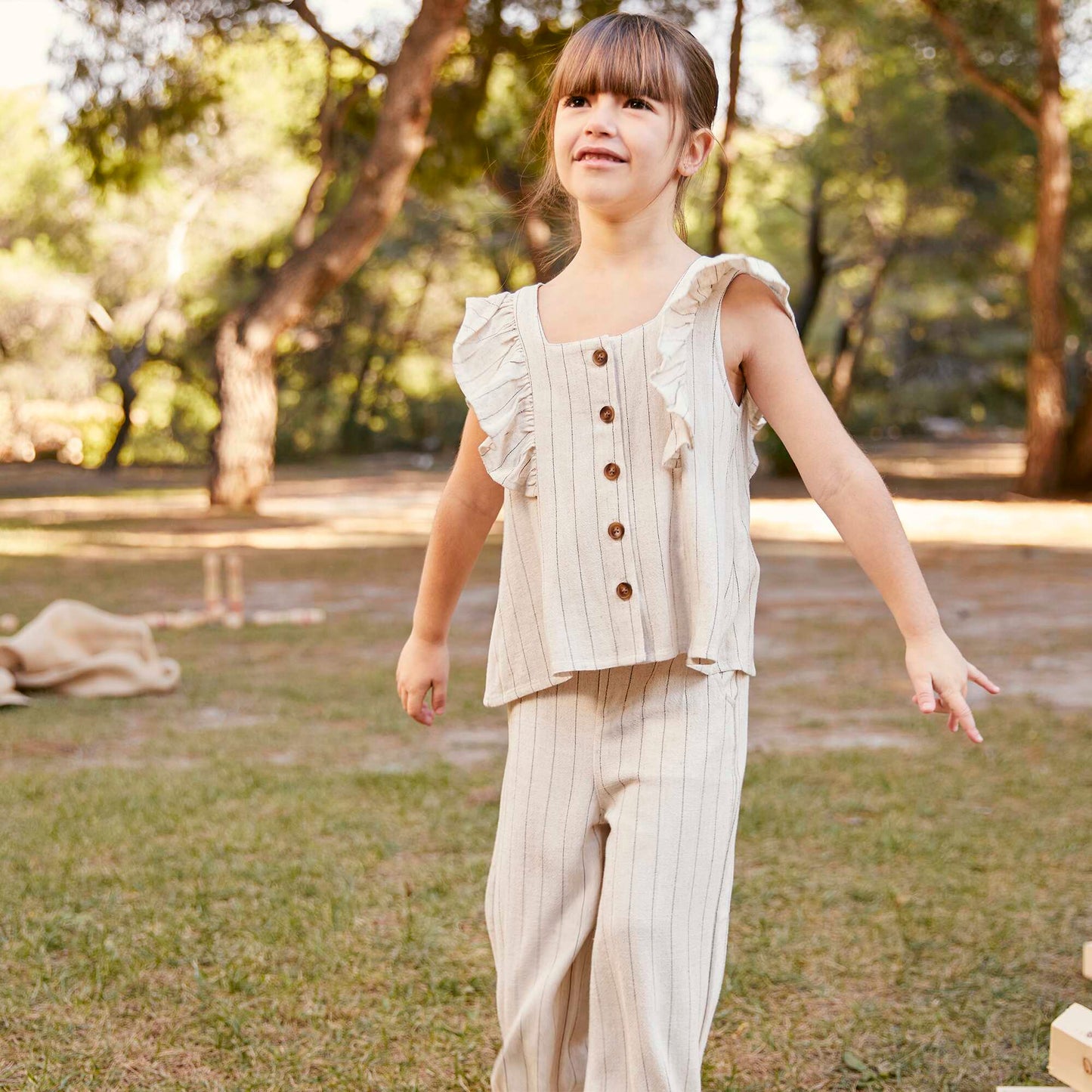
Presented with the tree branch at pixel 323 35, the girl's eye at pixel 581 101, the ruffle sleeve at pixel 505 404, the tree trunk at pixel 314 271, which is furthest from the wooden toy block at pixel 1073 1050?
the tree branch at pixel 323 35

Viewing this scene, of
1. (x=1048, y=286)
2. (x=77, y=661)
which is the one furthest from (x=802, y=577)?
(x=1048, y=286)

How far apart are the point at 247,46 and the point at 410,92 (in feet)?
11.3

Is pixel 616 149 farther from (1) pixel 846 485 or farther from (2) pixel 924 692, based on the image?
(2) pixel 924 692

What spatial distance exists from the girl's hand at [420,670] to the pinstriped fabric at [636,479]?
0.26 metres

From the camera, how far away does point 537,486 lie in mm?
1915

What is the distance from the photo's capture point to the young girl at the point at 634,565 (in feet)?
5.98

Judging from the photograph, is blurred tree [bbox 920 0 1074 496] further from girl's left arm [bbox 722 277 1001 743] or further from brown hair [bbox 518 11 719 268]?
girl's left arm [bbox 722 277 1001 743]

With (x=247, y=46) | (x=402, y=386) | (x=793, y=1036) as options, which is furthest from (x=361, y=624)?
(x=402, y=386)

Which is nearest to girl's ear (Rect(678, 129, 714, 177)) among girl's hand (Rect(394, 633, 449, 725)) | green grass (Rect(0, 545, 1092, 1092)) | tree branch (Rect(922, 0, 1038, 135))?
girl's hand (Rect(394, 633, 449, 725))

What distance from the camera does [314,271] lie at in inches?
585

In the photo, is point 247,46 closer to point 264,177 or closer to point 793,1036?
point 264,177

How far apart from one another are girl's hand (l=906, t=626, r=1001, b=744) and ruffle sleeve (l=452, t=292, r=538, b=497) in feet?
1.80

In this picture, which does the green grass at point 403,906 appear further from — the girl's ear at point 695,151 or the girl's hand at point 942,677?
the girl's ear at point 695,151

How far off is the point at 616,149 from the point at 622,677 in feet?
2.30
